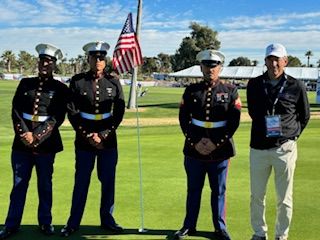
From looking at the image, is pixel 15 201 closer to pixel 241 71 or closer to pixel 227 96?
pixel 227 96

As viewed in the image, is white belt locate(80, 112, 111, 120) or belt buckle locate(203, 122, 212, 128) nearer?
belt buckle locate(203, 122, 212, 128)

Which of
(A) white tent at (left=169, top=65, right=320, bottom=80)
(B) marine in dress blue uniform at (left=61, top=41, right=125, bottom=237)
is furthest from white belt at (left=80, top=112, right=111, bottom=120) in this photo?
(A) white tent at (left=169, top=65, right=320, bottom=80)

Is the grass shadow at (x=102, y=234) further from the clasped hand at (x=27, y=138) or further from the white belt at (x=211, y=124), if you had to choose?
the white belt at (x=211, y=124)

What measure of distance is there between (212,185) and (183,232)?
588 mm

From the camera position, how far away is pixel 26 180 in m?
5.24

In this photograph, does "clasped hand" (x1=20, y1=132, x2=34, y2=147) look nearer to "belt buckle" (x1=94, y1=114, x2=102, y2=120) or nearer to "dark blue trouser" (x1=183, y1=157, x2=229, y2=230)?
"belt buckle" (x1=94, y1=114, x2=102, y2=120)

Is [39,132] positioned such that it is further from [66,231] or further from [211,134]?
[211,134]

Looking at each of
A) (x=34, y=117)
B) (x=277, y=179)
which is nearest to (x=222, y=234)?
(x=277, y=179)

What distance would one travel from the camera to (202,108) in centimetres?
512

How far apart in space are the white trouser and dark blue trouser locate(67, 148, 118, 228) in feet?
5.19

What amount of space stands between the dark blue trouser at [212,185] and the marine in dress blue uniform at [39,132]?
59.1 inches

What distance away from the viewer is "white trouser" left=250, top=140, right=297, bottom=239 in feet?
15.5

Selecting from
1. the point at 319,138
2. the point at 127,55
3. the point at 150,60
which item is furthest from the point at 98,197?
the point at 150,60

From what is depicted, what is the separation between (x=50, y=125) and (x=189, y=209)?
1766 mm
